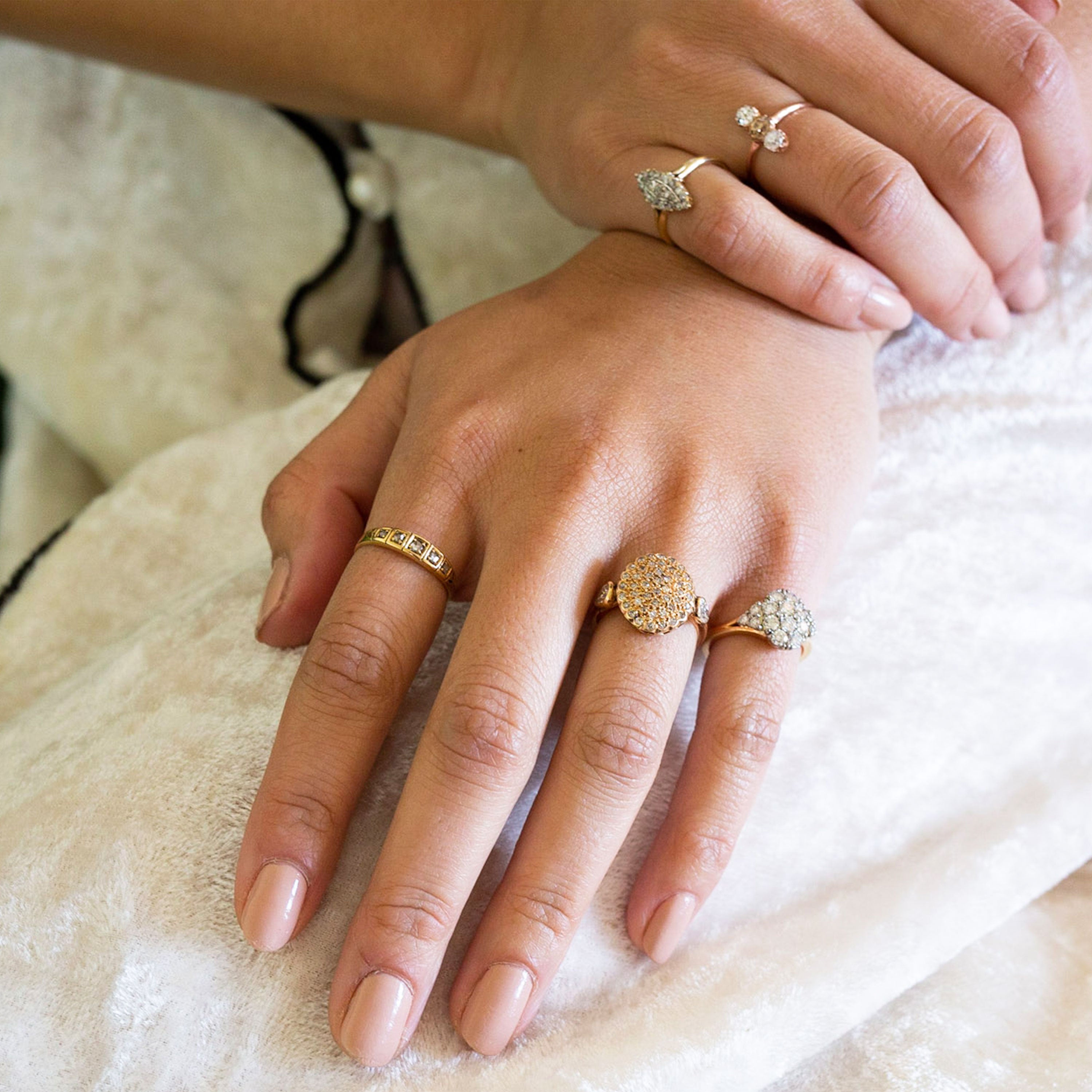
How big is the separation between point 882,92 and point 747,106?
0.34ft

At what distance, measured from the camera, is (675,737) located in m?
0.71

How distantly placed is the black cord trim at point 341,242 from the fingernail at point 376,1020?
780 mm

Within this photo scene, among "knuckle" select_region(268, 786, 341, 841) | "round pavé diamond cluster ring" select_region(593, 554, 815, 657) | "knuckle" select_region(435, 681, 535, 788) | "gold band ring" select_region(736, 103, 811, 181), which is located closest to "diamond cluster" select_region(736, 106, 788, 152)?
"gold band ring" select_region(736, 103, 811, 181)

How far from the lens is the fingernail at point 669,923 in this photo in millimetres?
634

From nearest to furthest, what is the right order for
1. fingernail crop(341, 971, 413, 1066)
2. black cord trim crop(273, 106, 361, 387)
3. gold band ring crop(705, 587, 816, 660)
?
fingernail crop(341, 971, 413, 1066)
gold band ring crop(705, 587, 816, 660)
black cord trim crop(273, 106, 361, 387)

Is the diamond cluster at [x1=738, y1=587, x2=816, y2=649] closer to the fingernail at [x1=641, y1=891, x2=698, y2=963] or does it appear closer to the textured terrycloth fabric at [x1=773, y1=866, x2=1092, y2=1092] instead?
the fingernail at [x1=641, y1=891, x2=698, y2=963]

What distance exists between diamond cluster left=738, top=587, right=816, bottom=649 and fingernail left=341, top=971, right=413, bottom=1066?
1.06ft

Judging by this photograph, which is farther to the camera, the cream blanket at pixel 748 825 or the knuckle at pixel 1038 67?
the knuckle at pixel 1038 67

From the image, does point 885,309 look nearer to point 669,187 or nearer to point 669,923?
point 669,187

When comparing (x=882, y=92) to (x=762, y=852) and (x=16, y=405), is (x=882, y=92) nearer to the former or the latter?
(x=762, y=852)

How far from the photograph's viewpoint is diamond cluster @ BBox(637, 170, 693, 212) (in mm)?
766

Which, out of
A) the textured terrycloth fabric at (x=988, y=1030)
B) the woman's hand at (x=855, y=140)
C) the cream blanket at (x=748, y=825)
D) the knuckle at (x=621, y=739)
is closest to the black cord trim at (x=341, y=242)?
the cream blanket at (x=748, y=825)

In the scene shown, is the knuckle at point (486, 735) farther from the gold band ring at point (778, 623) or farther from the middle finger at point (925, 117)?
the middle finger at point (925, 117)

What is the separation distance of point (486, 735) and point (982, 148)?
0.58 m
